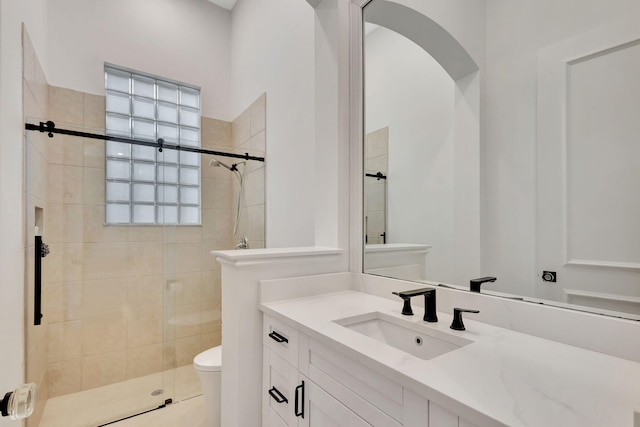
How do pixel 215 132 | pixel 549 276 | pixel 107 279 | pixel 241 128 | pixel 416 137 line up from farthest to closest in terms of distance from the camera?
pixel 215 132, pixel 241 128, pixel 107 279, pixel 416 137, pixel 549 276

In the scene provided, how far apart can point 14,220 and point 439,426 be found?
75.8 inches

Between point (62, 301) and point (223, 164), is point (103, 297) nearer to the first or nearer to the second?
point (62, 301)

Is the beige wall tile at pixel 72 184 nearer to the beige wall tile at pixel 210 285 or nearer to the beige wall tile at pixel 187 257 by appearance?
the beige wall tile at pixel 187 257

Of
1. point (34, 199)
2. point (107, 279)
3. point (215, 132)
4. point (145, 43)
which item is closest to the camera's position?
point (34, 199)

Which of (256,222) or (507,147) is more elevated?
(507,147)

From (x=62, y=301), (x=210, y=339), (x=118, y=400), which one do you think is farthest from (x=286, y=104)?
(x=118, y=400)

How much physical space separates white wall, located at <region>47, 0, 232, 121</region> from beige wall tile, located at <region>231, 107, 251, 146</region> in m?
0.12

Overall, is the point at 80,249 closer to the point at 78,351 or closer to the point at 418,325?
the point at 78,351

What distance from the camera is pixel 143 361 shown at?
2508 millimetres

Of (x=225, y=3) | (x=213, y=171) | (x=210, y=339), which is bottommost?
(x=210, y=339)

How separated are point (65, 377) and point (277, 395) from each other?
2129mm

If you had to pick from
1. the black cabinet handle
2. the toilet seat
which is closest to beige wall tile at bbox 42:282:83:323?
the toilet seat

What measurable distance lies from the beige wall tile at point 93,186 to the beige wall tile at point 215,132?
1.02m

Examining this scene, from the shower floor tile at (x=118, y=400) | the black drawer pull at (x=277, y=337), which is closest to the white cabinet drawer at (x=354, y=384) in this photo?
the black drawer pull at (x=277, y=337)
